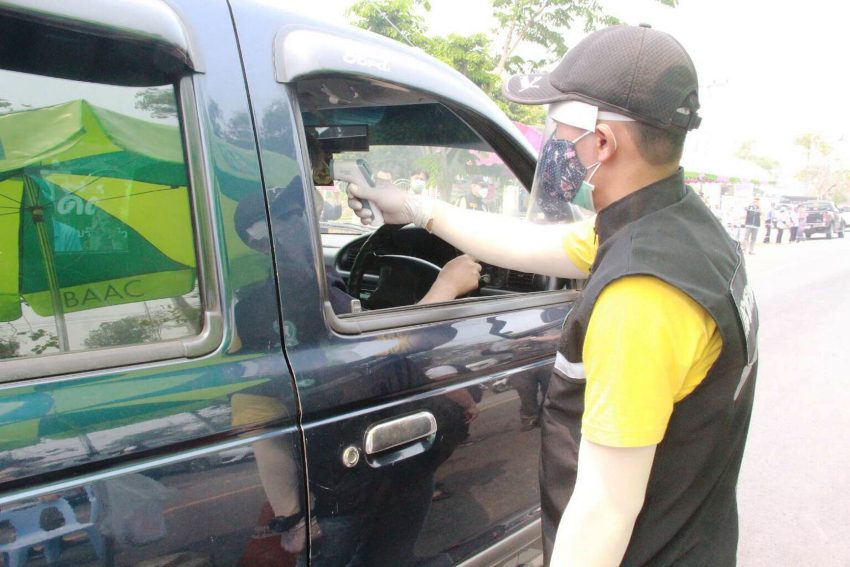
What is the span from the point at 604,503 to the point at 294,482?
0.60 m

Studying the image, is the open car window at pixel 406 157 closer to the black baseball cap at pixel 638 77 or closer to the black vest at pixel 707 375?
the black baseball cap at pixel 638 77

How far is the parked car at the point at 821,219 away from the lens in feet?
90.5

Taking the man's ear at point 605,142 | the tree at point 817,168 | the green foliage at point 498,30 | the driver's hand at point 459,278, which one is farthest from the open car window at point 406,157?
the tree at point 817,168

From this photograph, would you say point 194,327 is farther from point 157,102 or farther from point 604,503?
point 604,503

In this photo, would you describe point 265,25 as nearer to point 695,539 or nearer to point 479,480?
point 479,480

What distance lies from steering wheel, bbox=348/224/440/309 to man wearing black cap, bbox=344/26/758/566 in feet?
4.04

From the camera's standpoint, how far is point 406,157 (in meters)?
2.17

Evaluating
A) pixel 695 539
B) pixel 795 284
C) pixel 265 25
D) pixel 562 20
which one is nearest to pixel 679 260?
pixel 695 539

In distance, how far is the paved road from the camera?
297 centimetres

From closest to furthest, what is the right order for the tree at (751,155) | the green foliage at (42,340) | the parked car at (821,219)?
the green foliage at (42,340)
the parked car at (821,219)
the tree at (751,155)

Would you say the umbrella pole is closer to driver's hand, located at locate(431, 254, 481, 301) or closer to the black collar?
the black collar

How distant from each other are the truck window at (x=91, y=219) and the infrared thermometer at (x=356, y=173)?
813mm

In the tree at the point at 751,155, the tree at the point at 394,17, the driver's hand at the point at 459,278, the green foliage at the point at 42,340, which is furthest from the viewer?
the tree at the point at 751,155

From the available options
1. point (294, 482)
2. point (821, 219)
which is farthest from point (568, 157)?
point (821, 219)
